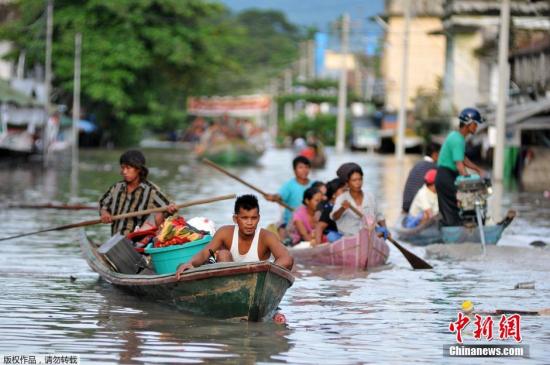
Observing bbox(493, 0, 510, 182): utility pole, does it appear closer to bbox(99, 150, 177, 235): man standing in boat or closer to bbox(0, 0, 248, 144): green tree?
bbox(99, 150, 177, 235): man standing in boat

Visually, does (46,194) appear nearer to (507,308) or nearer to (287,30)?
(507,308)

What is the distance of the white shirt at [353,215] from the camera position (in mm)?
14391

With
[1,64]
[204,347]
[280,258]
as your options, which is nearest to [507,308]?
[280,258]

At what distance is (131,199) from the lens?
43.3 feet

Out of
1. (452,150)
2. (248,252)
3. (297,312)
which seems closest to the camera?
(248,252)

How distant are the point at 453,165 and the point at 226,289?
260 inches

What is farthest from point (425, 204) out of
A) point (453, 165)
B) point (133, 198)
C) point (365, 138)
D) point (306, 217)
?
point (365, 138)

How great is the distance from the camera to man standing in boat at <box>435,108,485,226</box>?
52.6ft

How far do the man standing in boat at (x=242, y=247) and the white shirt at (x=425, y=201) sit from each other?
7341 millimetres

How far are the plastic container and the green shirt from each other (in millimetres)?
5296

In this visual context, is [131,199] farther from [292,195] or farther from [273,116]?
[273,116]

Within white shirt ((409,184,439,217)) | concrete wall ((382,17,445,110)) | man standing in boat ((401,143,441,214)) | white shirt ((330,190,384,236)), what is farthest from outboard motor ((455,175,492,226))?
concrete wall ((382,17,445,110))

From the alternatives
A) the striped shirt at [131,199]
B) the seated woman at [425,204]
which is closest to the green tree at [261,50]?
the seated woman at [425,204]

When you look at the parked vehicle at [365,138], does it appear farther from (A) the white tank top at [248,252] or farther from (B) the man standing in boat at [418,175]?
(A) the white tank top at [248,252]
